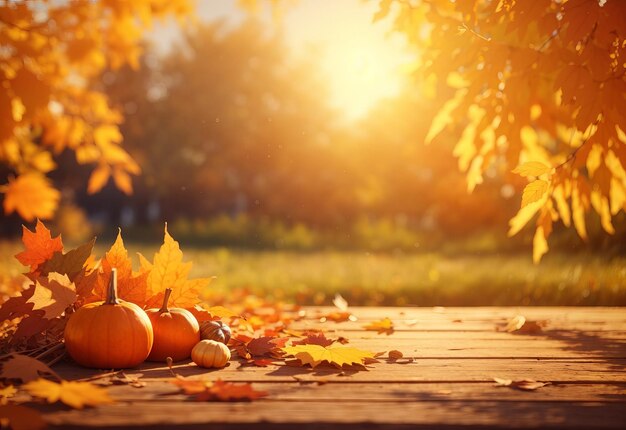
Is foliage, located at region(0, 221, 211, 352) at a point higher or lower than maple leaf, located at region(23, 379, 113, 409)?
higher

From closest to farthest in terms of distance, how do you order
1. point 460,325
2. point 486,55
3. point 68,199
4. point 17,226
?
point 486,55 < point 460,325 < point 17,226 < point 68,199

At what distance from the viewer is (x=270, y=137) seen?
19719 millimetres

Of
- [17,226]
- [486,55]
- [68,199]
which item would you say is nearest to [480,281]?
[486,55]

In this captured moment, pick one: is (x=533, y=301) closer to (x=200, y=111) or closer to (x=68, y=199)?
(x=68, y=199)

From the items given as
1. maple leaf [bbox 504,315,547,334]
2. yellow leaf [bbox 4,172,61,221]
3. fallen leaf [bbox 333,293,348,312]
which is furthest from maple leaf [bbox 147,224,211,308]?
yellow leaf [bbox 4,172,61,221]

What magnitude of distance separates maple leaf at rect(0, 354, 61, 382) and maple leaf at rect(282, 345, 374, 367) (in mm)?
849

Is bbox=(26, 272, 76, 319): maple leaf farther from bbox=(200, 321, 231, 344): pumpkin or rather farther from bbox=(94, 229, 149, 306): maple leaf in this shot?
bbox=(200, 321, 231, 344): pumpkin

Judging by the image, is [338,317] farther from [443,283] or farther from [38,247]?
[443,283]

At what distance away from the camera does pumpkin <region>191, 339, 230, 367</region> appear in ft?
7.22

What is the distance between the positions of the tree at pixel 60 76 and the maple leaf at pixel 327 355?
222cm

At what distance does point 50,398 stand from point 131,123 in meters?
20.2

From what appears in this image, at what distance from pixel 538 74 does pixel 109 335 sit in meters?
2.21

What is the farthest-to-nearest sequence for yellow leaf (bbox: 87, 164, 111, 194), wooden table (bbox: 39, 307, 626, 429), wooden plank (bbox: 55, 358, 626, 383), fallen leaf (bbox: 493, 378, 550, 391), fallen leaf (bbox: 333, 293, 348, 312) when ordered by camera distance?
yellow leaf (bbox: 87, 164, 111, 194) < fallen leaf (bbox: 333, 293, 348, 312) < wooden plank (bbox: 55, 358, 626, 383) < fallen leaf (bbox: 493, 378, 550, 391) < wooden table (bbox: 39, 307, 626, 429)

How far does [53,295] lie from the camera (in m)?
2.18
